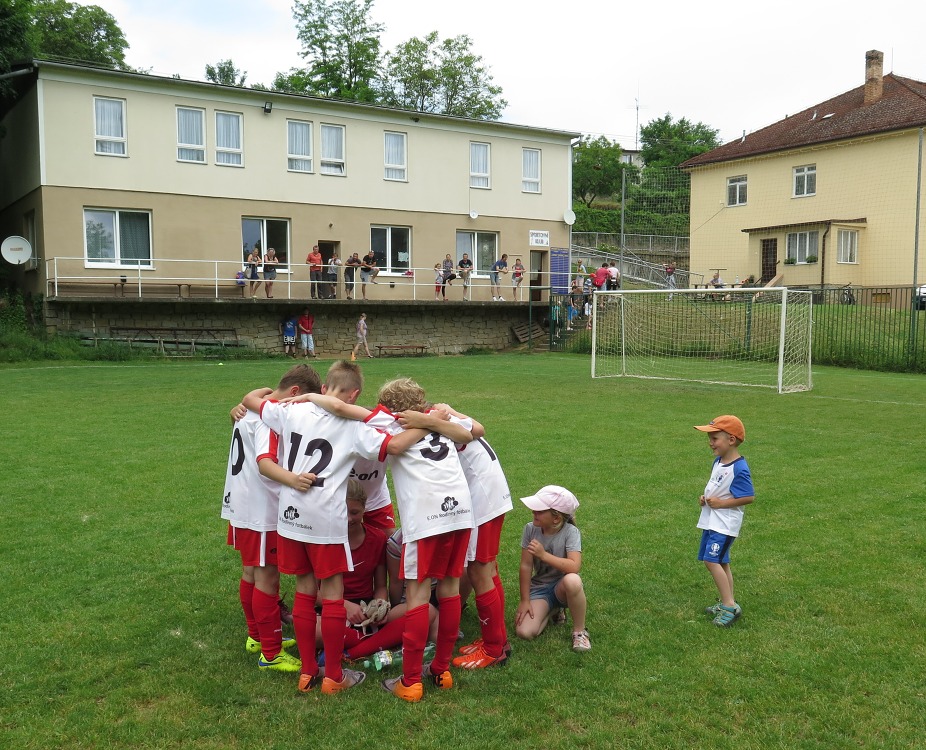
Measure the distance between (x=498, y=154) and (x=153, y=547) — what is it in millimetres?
27644

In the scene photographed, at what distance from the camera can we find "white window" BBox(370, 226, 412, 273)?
98.3 ft

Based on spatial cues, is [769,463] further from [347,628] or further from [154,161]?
[154,161]

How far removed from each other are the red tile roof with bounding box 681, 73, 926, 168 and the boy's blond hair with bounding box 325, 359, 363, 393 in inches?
1358

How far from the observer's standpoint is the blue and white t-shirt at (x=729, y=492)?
16.8 ft

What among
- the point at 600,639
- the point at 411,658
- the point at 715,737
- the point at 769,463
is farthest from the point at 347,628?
the point at 769,463

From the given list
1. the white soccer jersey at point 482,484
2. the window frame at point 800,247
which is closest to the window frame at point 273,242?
the window frame at point 800,247

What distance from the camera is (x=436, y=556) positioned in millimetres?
4230

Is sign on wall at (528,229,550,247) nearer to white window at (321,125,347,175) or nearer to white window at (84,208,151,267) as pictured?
white window at (321,125,347,175)

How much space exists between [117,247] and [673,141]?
1853 inches

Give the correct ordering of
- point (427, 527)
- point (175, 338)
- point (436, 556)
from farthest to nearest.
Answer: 1. point (175, 338)
2. point (436, 556)
3. point (427, 527)

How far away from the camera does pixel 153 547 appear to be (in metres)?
6.61

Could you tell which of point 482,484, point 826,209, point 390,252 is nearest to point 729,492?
point 482,484

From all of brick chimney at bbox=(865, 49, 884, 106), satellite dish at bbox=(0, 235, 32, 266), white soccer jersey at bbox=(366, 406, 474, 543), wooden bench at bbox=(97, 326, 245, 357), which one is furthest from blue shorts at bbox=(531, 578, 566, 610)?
brick chimney at bbox=(865, 49, 884, 106)

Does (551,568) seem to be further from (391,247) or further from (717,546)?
(391,247)
